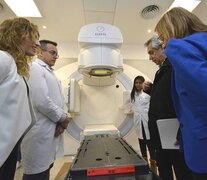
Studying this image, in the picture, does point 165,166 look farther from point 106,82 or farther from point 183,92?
A: point 106,82

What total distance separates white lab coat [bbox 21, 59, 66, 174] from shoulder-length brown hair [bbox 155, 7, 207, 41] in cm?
86

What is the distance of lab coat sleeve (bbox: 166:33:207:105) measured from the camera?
555 millimetres

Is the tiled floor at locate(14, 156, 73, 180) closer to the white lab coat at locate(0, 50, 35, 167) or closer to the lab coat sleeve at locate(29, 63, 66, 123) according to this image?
the lab coat sleeve at locate(29, 63, 66, 123)

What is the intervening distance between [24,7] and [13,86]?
167cm

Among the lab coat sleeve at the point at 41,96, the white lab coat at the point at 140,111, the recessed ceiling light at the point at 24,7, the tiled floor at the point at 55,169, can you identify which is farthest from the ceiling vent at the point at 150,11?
the tiled floor at the point at 55,169

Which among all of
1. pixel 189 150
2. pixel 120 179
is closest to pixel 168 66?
pixel 189 150

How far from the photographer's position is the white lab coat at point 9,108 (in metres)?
0.73

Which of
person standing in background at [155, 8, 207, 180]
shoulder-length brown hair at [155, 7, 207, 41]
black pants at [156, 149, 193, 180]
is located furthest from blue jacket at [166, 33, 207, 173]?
black pants at [156, 149, 193, 180]

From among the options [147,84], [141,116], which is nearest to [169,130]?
[147,84]

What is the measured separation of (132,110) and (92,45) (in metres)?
1.19

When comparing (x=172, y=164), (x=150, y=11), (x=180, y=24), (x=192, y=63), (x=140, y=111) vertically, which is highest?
(x=150, y=11)

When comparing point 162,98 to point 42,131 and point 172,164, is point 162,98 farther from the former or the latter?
point 42,131

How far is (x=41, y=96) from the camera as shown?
4.04 ft

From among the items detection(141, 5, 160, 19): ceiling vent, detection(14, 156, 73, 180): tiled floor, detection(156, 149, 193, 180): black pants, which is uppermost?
detection(141, 5, 160, 19): ceiling vent
